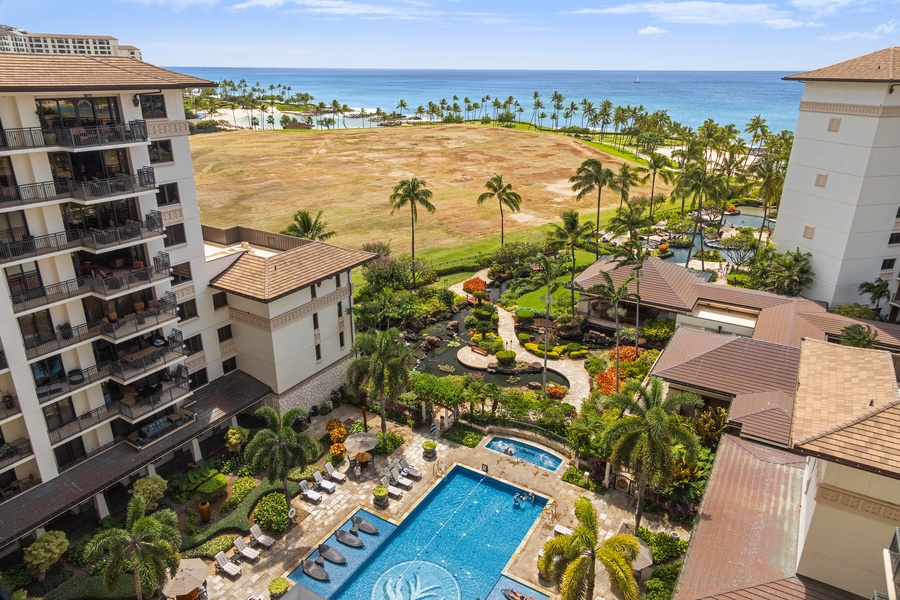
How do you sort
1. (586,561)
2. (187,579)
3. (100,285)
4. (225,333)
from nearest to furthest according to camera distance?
(586,561)
(187,579)
(100,285)
(225,333)

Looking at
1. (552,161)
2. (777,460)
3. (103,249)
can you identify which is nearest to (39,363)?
(103,249)

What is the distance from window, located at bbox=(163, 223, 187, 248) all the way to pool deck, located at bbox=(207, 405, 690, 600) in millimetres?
14052

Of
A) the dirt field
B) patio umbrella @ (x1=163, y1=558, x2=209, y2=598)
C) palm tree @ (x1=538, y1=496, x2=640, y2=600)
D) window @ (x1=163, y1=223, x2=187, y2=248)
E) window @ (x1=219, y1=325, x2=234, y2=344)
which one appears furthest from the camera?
the dirt field

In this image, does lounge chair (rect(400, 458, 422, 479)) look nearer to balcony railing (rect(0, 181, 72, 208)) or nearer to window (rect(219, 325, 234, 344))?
window (rect(219, 325, 234, 344))

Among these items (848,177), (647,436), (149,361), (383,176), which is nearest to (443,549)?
(647,436)

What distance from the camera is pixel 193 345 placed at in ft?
114

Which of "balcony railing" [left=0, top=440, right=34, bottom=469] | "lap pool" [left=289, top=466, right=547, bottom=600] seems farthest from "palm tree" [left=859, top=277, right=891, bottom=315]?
"balcony railing" [left=0, top=440, right=34, bottom=469]

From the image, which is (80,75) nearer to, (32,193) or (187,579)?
(32,193)

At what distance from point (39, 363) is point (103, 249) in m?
6.12

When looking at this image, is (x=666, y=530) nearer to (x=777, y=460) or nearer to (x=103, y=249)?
(x=777, y=460)

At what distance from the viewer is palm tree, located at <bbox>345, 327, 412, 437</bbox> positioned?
32156mm

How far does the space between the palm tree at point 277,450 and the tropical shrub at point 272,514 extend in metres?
2.37

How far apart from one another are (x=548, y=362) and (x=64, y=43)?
5122 centimetres

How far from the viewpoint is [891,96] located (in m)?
41.5
